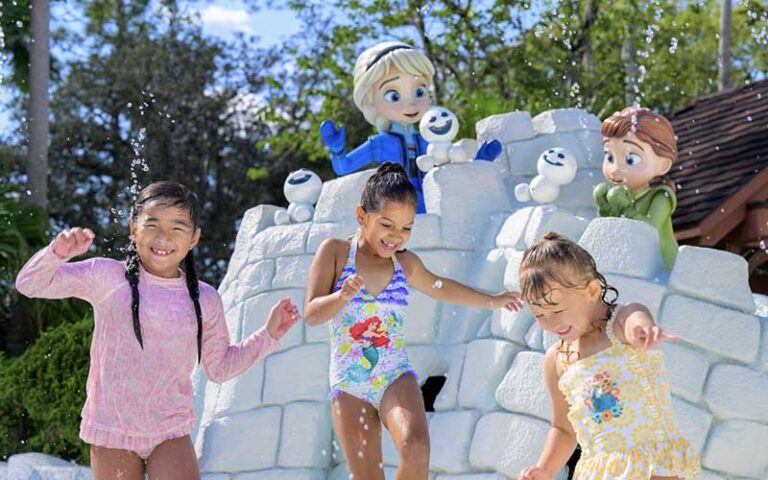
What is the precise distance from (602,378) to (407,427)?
34.9 inches

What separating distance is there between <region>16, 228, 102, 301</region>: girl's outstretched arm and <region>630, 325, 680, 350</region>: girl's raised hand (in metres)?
1.74

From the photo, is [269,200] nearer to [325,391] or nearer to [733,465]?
[325,391]

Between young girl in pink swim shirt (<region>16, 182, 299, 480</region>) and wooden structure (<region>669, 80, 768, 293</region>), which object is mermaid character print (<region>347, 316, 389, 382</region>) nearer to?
young girl in pink swim shirt (<region>16, 182, 299, 480</region>)

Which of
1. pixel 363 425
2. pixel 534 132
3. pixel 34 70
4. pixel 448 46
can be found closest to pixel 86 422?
pixel 363 425

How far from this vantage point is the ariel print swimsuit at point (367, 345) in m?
4.49

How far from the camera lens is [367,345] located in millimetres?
4492

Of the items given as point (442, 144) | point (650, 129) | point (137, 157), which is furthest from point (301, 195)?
point (137, 157)

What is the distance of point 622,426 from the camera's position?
372cm

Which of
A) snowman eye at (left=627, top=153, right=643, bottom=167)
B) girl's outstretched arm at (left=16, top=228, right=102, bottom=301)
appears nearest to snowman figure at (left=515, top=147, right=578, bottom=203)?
snowman eye at (left=627, top=153, right=643, bottom=167)

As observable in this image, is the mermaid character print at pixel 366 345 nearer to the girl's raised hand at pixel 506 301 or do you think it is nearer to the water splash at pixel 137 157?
the girl's raised hand at pixel 506 301

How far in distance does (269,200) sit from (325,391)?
12679 millimetres

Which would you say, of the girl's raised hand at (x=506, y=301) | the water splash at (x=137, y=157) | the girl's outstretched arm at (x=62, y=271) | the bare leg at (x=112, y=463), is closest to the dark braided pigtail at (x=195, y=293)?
the girl's outstretched arm at (x=62, y=271)

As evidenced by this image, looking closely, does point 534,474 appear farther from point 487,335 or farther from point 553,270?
point 487,335

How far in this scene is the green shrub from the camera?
8.20 meters
